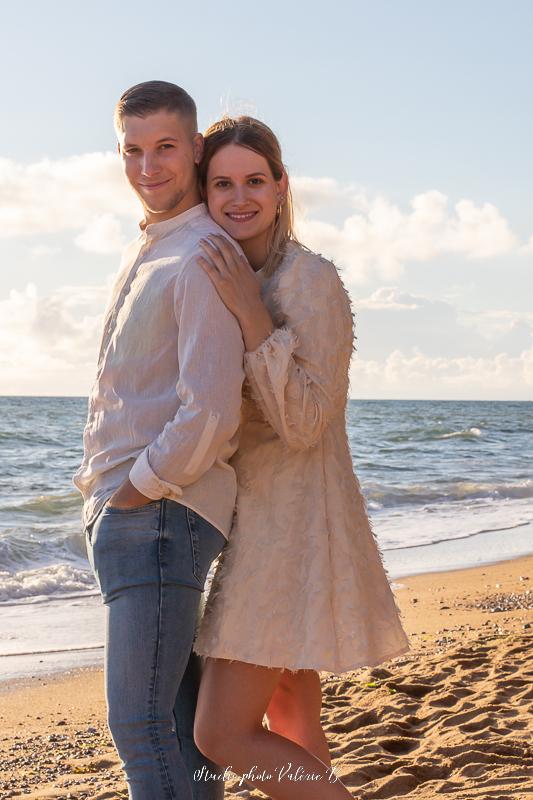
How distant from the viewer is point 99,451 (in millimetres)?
2461

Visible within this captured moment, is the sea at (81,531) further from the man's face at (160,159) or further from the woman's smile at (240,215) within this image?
the man's face at (160,159)

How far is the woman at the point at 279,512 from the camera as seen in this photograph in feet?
7.95

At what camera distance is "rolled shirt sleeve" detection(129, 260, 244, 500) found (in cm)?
226

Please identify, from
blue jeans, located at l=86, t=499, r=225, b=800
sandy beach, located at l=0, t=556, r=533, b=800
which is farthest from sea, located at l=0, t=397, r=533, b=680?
blue jeans, located at l=86, t=499, r=225, b=800

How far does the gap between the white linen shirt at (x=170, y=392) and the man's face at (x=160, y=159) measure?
10 cm

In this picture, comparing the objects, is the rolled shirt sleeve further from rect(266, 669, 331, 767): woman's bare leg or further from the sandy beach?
the sandy beach

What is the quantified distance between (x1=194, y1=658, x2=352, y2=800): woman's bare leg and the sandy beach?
1417 millimetres

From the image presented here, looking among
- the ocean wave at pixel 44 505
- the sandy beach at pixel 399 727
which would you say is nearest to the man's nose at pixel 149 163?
the sandy beach at pixel 399 727

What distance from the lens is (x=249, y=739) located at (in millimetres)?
2436

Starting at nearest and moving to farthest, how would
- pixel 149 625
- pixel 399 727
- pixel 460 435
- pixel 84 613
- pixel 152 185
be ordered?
pixel 149 625
pixel 152 185
pixel 399 727
pixel 84 613
pixel 460 435

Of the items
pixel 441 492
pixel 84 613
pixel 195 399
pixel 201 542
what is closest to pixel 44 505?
pixel 84 613

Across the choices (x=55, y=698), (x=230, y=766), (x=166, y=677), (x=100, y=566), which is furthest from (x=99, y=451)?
(x=55, y=698)

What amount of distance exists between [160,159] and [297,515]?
966mm

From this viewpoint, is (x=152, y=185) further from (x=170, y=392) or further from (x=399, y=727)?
(x=399, y=727)
